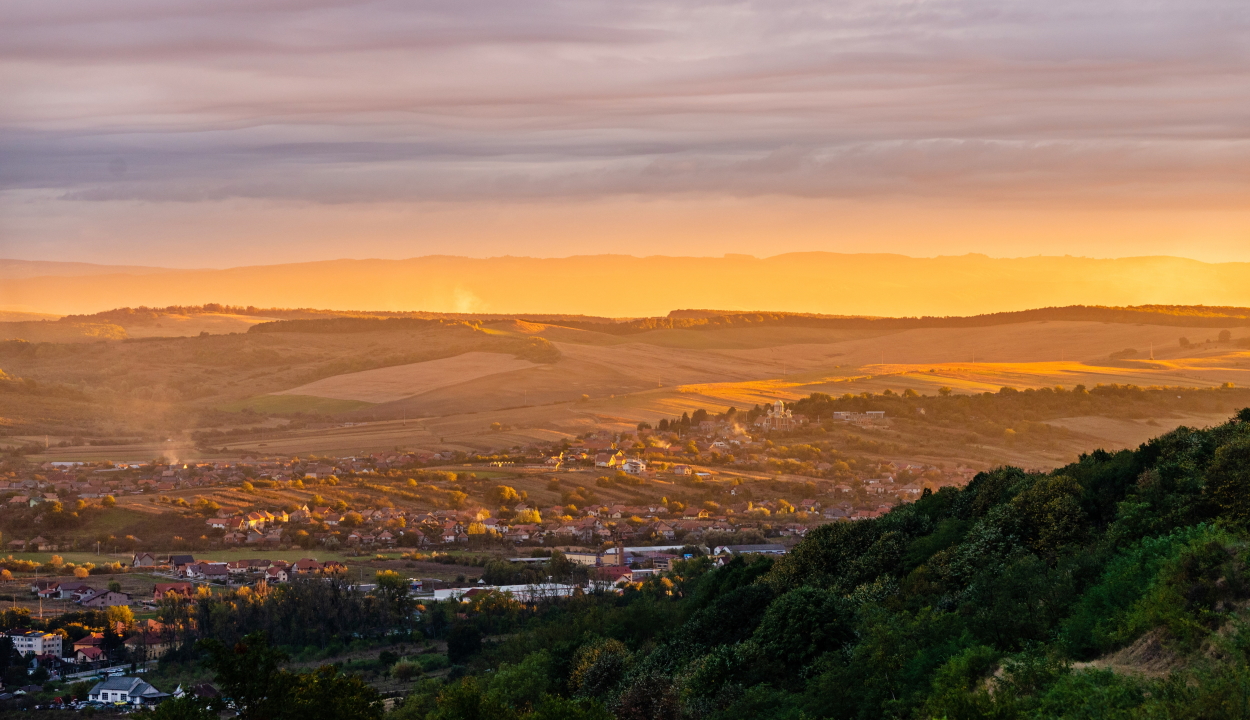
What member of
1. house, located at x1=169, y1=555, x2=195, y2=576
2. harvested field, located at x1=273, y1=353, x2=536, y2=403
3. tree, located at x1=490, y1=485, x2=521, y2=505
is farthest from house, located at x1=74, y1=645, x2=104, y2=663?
harvested field, located at x1=273, y1=353, x2=536, y2=403

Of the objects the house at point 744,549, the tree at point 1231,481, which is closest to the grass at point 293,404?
the house at point 744,549

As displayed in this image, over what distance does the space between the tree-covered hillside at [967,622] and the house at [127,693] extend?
923cm

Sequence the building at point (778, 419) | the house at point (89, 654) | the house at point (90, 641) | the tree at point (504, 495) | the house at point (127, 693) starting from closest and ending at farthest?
the house at point (127, 693)
the house at point (89, 654)
the house at point (90, 641)
the tree at point (504, 495)
the building at point (778, 419)

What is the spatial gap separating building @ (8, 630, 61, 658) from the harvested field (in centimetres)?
8354

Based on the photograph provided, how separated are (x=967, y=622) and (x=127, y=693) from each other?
2637cm

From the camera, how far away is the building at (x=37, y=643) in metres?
43.7

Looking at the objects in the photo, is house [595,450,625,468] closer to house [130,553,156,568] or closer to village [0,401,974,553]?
village [0,401,974,553]

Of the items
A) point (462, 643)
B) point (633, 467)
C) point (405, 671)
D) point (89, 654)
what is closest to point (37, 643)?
point (89, 654)

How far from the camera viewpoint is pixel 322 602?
47938 millimetres

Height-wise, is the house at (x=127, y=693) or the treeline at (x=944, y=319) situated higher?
the treeline at (x=944, y=319)

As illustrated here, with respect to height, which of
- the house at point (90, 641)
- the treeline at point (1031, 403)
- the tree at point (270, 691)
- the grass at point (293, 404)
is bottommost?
the house at point (90, 641)

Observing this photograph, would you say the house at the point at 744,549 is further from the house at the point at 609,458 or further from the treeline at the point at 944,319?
the treeline at the point at 944,319

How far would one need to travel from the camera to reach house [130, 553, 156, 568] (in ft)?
199

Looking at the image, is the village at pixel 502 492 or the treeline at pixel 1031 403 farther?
the treeline at pixel 1031 403
